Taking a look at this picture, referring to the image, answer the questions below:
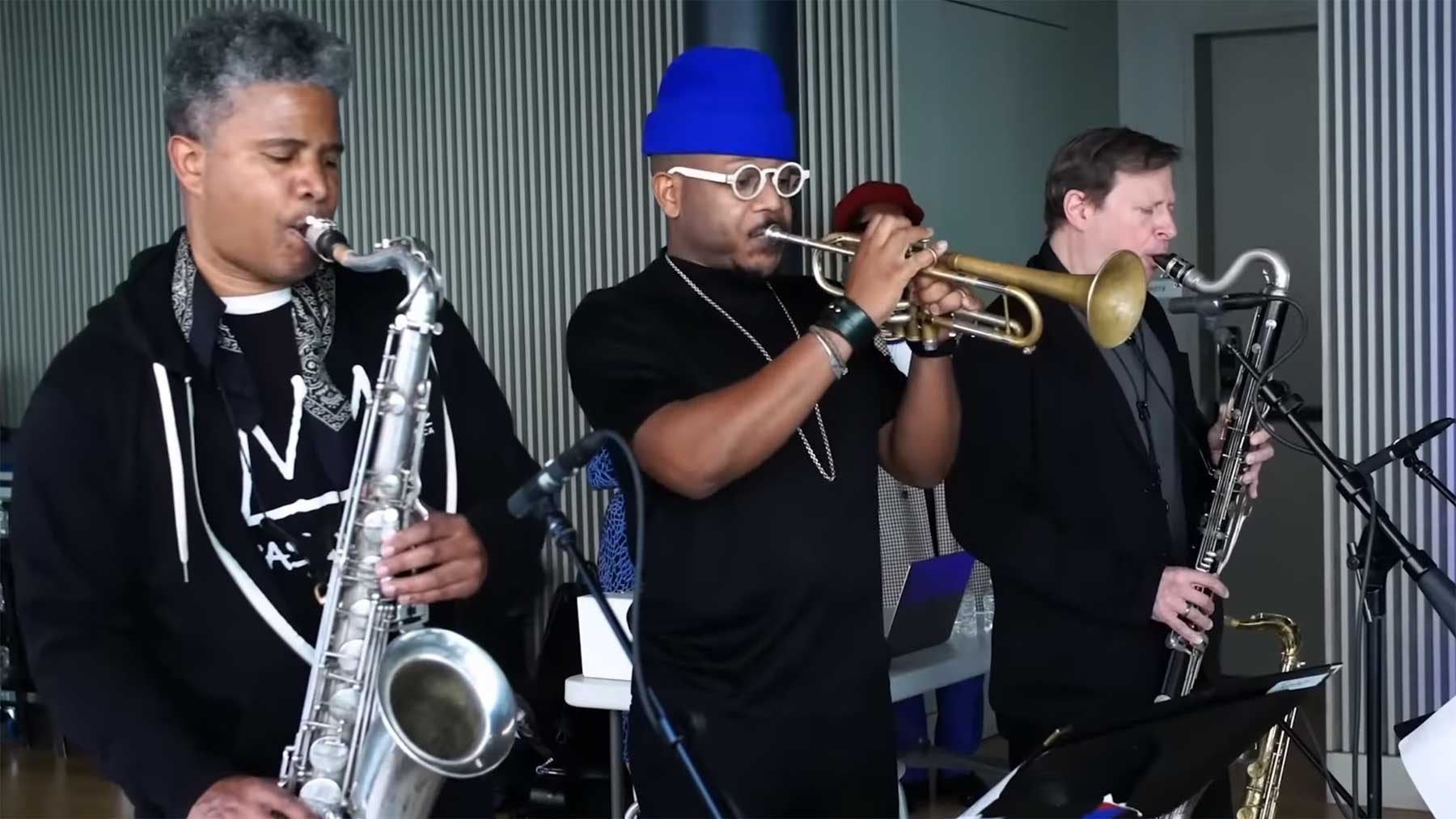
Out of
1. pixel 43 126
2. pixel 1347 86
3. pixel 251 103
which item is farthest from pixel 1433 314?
pixel 43 126

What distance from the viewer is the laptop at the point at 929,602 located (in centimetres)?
325

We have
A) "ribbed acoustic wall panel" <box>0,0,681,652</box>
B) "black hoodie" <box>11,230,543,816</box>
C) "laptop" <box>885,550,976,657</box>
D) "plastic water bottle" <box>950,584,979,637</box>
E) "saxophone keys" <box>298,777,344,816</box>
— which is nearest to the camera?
"black hoodie" <box>11,230,543,816</box>

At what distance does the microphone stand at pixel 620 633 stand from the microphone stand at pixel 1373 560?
1227mm

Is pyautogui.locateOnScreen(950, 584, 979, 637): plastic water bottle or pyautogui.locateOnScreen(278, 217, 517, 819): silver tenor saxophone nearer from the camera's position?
pyautogui.locateOnScreen(278, 217, 517, 819): silver tenor saxophone

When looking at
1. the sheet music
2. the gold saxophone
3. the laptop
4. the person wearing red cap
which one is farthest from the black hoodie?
the person wearing red cap

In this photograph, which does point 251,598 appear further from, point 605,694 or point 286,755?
point 605,694

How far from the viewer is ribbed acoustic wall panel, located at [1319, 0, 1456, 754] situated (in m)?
4.36

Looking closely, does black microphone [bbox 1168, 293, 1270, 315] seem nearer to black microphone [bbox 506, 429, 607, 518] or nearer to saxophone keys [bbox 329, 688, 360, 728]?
black microphone [bbox 506, 429, 607, 518]

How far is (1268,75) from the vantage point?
20.0ft

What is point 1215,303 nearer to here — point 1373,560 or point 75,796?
point 1373,560

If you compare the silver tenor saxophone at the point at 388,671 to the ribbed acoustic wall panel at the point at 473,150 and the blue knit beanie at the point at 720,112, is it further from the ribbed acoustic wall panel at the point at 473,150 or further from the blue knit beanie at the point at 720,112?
the ribbed acoustic wall panel at the point at 473,150

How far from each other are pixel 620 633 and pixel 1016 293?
0.86 m

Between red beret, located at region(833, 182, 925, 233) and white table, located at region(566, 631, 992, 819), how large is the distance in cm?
105

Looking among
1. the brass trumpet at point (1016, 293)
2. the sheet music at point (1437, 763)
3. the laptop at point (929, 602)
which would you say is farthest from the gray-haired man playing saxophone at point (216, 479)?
the laptop at point (929, 602)
